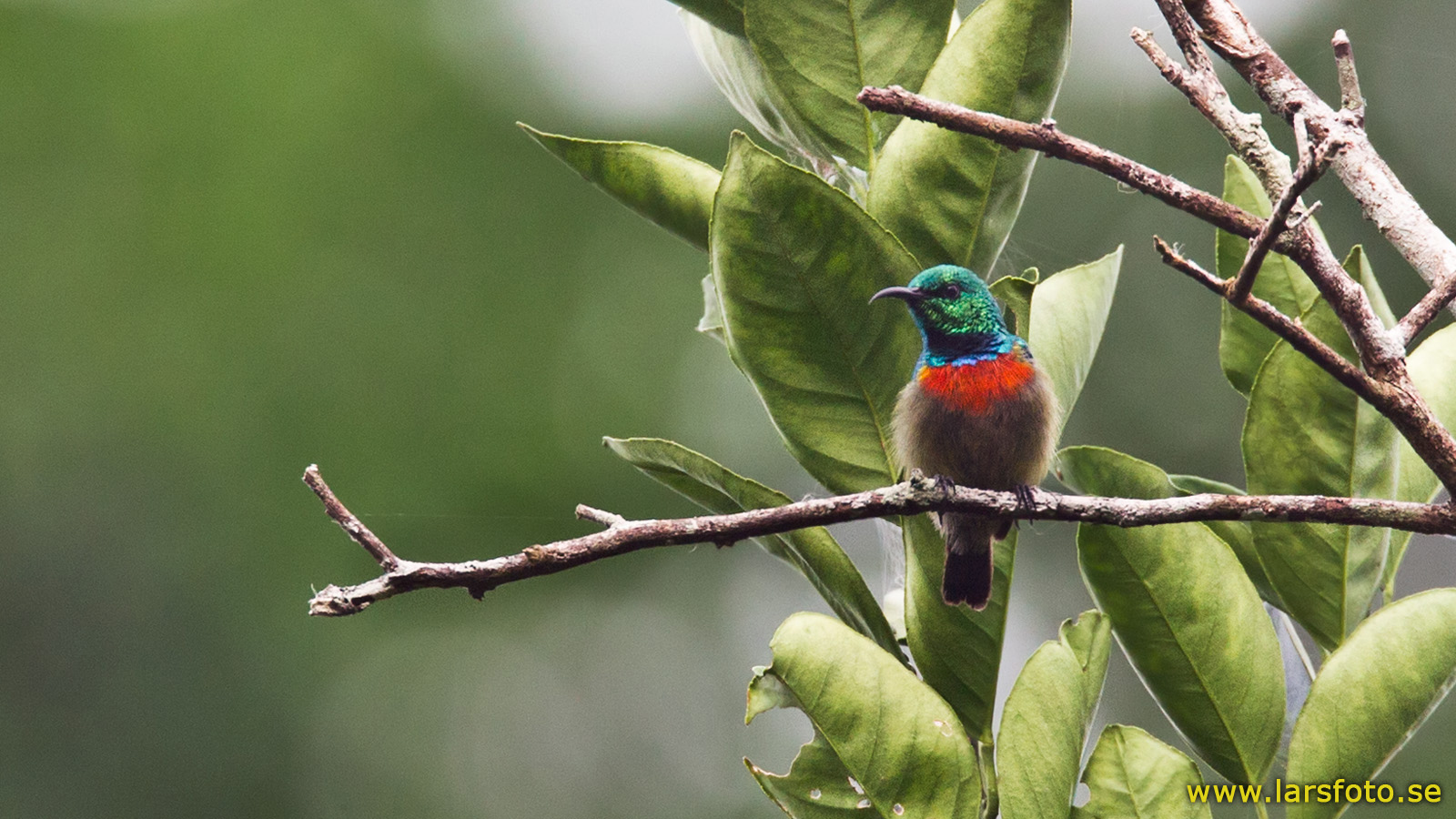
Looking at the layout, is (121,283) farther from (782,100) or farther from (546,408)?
(782,100)

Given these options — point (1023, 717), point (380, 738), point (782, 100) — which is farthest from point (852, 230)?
point (380, 738)

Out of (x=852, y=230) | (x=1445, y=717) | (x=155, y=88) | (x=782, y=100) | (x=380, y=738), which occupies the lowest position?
(x=380, y=738)

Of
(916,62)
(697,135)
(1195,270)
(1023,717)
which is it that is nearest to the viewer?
(1195,270)

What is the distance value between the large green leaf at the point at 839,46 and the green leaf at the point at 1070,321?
0.35 meters

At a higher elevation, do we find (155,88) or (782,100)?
(782,100)

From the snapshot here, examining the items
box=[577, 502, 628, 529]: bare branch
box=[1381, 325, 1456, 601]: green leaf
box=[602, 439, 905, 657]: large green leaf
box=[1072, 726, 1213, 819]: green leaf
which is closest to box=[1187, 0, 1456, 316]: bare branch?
box=[1381, 325, 1456, 601]: green leaf

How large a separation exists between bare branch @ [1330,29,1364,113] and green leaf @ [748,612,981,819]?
2.89ft

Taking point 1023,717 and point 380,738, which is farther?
point 380,738

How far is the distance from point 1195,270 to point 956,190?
41 centimetres

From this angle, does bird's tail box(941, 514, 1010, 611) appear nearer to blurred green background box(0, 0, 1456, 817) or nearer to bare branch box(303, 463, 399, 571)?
bare branch box(303, 463, 399, 571)

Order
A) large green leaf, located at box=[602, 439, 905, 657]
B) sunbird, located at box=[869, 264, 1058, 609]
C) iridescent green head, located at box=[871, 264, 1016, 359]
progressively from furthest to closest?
sunbird, located at box=[869, 264, 1058, 609] → iridescent green head, located at box=[871, 264, 1016, 359] → large green leaf, located at box=[602, 439, 905, 657]

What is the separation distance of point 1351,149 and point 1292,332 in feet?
1.46

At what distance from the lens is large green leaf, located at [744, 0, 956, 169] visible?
1.64 m

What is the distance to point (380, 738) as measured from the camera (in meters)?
9.66
